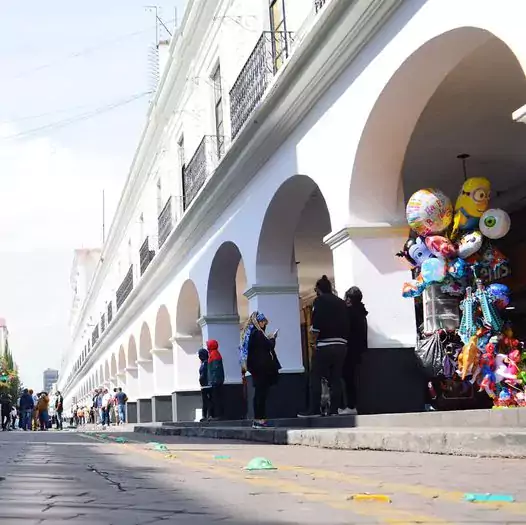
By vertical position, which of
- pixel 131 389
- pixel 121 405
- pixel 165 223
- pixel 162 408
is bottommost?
pixel 162 408

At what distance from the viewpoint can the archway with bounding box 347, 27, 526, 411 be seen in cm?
852

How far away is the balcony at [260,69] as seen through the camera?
1201 cm

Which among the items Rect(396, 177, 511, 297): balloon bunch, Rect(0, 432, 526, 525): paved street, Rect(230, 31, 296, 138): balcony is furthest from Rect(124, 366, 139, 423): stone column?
Rect(0, 432, 526, 525): paved street

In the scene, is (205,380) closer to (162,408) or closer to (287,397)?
(287,397)

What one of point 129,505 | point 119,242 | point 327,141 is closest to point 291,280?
point 327,141

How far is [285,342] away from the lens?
13023 millimetres

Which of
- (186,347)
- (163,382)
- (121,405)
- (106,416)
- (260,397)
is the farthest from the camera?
(106,416)

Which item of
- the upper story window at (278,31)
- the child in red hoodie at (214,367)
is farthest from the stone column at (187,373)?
the upper story window at (278,31)

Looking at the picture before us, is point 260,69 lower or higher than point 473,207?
higher

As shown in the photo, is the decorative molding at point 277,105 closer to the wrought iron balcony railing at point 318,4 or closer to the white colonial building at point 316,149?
the white colonial building at point 316,149

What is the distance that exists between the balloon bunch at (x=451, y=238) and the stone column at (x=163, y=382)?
14.8 m

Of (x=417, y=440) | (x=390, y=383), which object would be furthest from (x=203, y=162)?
(x=417, y=440)

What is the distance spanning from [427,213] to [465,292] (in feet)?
2.90

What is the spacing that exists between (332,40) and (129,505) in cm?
684
